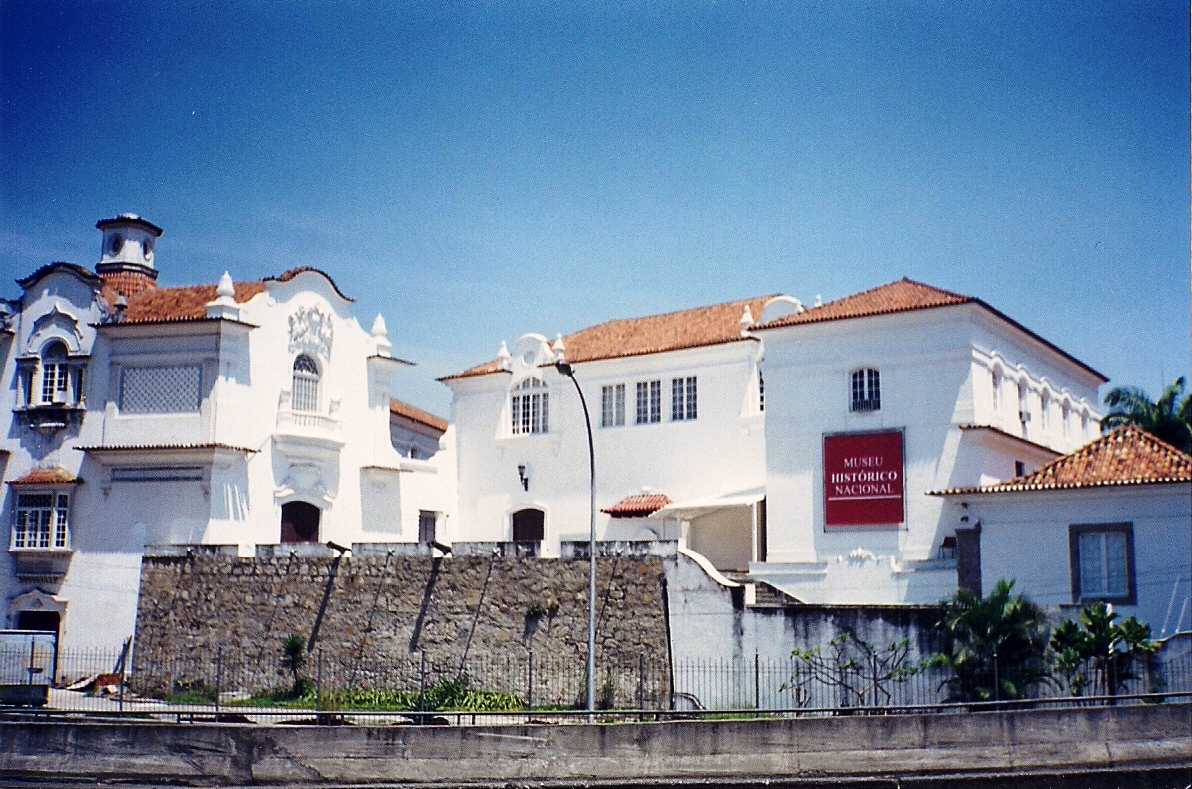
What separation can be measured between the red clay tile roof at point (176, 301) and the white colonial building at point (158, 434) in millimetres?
70

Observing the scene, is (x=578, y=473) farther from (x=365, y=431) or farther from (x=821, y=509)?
(x=821, y=509)

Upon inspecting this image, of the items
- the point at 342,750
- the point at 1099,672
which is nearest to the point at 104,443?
the point at 342,750

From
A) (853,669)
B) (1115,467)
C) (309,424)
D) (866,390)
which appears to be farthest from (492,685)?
(1115,467)

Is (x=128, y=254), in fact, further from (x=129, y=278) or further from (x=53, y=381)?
(x=53, y=381)

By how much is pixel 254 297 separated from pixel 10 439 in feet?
24.9

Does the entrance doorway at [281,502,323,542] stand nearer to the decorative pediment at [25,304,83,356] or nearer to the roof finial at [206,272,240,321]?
the roof finial at [206,272,240,321]

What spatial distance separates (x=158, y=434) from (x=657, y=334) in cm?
1441

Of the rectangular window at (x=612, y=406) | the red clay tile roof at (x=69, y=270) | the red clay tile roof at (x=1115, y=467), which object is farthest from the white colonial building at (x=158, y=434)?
the red clay tile roof at (x=1115, y=467)

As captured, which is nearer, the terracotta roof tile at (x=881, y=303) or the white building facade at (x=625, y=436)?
the terracotta roof tile at (x=881, y=303)

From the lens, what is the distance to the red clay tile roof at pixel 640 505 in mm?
36000

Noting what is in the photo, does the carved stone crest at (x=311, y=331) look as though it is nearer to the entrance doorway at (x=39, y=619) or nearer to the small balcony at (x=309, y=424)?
the small balcony at (x=309, y=424)

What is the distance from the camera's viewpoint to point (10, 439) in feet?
115

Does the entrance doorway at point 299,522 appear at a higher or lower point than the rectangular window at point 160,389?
lower

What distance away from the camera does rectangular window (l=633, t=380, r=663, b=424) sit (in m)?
37.7
